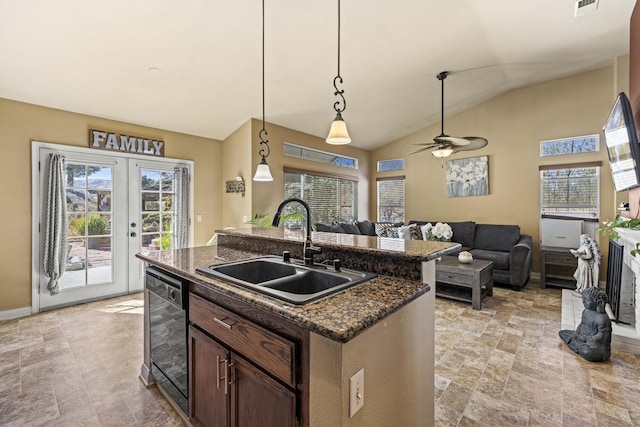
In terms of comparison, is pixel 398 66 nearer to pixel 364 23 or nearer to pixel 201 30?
pixel 364 23

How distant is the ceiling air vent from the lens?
2811 mm

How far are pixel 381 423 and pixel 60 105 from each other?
4574mm

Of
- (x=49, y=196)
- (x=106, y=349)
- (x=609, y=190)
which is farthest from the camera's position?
(x=609, y=190)

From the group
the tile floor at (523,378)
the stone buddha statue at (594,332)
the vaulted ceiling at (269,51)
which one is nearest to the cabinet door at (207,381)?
the tile floor at (523,378)

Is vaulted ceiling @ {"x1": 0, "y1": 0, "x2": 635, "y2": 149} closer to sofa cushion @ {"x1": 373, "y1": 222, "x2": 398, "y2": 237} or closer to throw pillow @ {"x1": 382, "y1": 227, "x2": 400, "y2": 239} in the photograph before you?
throw pillow @ {"x1": 382, "y1": 227, "x2": 400, "y2": 239}

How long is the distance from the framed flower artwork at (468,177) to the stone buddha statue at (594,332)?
326 cm

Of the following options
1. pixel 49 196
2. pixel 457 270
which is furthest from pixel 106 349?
pixel 457 270

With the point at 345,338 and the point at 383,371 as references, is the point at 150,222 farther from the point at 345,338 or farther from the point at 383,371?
the point at 345,338

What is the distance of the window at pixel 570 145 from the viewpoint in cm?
449

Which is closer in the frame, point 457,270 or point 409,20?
point 409,20

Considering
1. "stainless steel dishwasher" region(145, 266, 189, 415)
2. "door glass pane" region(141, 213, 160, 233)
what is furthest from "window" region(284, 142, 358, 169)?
"stainless steel dishwasher" region(145, 266, 189, 415)

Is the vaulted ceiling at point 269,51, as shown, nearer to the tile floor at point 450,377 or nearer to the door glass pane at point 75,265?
the door glass pane at point 75,265

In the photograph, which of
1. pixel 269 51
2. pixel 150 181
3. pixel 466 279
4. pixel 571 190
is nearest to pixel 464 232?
pixel 571 190

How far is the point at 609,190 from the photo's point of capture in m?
4.36
